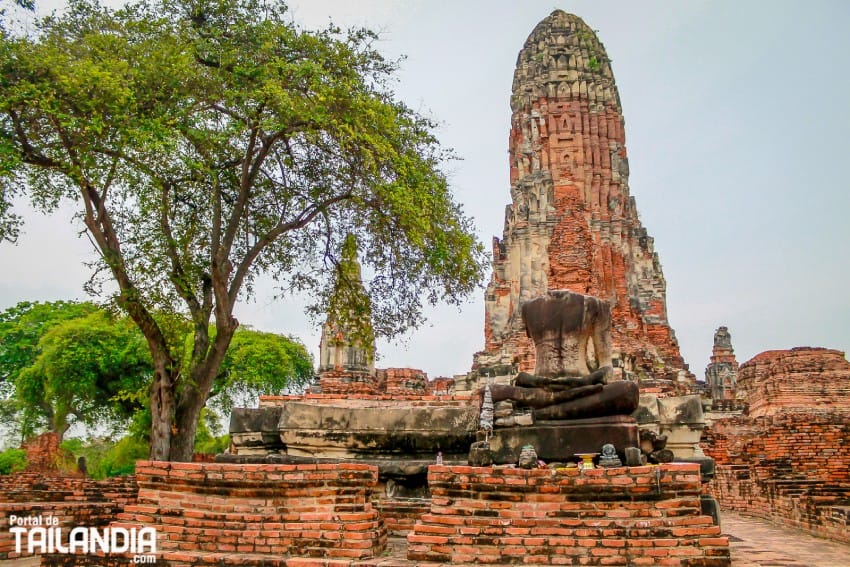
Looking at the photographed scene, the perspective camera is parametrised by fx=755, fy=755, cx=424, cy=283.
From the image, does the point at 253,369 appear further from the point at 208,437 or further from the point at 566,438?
the point at 566,438

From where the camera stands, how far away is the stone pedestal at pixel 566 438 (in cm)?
605

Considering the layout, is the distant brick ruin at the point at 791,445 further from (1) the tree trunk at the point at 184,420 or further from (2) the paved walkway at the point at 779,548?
(1) the tree trunk at the point at 184,420

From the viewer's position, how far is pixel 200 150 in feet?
32.5

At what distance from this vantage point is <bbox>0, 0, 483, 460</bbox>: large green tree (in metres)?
8.93

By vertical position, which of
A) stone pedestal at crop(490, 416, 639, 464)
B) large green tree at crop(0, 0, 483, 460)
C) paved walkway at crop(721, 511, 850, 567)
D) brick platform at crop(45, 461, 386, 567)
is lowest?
paved walkway at crop(721, 511, 850, 567)

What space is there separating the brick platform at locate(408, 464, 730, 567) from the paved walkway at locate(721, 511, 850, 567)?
0.81 m

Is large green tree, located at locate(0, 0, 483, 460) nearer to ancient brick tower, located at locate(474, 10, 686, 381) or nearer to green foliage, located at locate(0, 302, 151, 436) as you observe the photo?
green foliage, located at locate(0, 302, 151, 436)

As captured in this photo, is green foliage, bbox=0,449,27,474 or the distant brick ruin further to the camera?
green foliage, bbox=0,449,27,474

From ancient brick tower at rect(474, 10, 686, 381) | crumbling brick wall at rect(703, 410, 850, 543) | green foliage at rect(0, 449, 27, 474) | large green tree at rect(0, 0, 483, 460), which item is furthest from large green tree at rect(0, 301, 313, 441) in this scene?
crumbling brick wall at rect(703, 410, 850, 543)

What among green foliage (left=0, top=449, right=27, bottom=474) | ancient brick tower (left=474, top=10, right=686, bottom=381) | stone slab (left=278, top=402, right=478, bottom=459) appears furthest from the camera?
ancient brick tower (left=474, top=10, right=686, bottom=381)

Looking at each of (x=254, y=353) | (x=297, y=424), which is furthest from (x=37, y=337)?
(x=297, y=424)

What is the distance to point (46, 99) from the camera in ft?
27.4

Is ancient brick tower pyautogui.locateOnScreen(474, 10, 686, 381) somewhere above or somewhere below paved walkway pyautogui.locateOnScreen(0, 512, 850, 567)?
above

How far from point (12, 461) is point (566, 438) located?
23060mm
